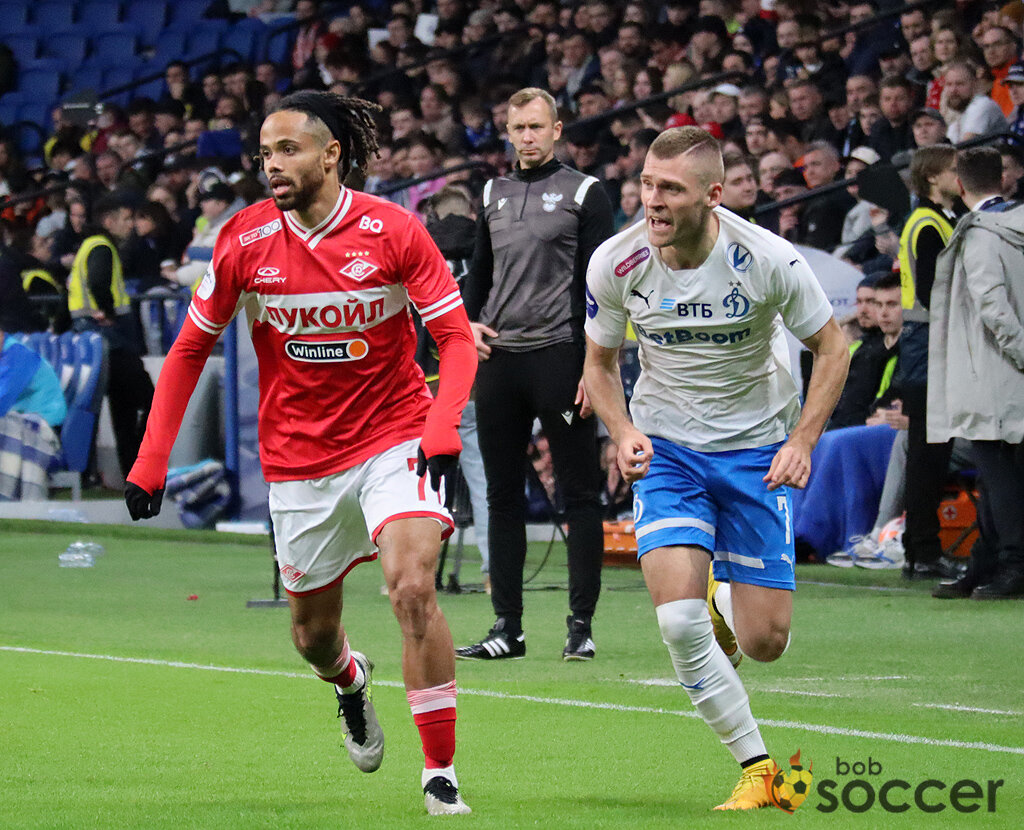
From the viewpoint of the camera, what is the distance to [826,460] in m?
12.2

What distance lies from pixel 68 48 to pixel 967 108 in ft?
56.3

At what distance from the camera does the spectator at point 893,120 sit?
14.3 m

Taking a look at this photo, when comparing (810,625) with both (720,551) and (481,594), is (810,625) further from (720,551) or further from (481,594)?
(720,551)

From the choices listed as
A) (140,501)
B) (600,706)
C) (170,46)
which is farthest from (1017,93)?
(170,46)

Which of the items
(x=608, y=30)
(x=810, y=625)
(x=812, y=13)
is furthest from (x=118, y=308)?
(x=810, y=625)

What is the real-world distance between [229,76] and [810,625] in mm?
16212

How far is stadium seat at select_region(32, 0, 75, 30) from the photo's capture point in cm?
2770

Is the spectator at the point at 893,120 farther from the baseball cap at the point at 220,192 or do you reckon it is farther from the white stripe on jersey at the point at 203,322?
the white stripe on jersey at the point at 203,322

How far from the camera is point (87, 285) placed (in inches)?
671

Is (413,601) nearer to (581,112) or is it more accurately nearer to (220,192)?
(581,112)

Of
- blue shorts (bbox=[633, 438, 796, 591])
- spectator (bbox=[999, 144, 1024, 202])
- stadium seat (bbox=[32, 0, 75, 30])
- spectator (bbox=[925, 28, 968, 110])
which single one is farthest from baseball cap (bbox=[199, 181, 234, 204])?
blue shorts (bbox=[633, 438, 796, 591])

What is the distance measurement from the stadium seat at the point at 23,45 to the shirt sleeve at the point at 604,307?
23377 millimetres

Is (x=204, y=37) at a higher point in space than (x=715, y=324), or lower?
higher

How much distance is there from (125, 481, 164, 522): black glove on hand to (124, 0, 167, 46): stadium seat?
22.9m
